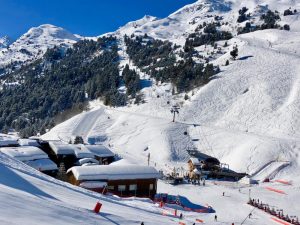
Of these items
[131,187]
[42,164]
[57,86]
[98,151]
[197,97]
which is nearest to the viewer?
[131,187]

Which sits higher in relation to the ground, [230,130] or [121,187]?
[230,130]

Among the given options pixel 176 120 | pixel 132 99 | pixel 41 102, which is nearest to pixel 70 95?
pixel 41 102

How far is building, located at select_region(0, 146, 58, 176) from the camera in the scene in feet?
145

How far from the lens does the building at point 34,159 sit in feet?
145

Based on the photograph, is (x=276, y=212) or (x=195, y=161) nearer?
(x=276, y=212)

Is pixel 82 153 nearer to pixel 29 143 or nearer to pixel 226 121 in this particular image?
pixel 29 143

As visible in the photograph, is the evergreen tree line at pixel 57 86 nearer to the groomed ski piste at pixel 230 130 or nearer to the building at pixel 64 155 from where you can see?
the groomed ski piste at pixel 230 130

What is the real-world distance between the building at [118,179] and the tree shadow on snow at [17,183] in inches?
712

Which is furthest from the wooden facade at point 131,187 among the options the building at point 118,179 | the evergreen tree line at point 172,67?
the evergreen tree line at point 172,67

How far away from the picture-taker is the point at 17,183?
17.3 meters

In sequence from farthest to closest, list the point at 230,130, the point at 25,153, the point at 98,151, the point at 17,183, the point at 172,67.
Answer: the point at 172,67 → the point at 230,130 → the point at 98,151 → the point at 25,153 → the point at 17,183

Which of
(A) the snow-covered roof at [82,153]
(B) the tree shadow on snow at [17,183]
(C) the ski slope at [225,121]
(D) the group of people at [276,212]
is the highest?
(C) the ski slope at [225,121]

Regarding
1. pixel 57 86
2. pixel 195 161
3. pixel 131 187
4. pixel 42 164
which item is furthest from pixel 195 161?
pixel 57 86

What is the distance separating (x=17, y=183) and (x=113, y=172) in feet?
70.8
